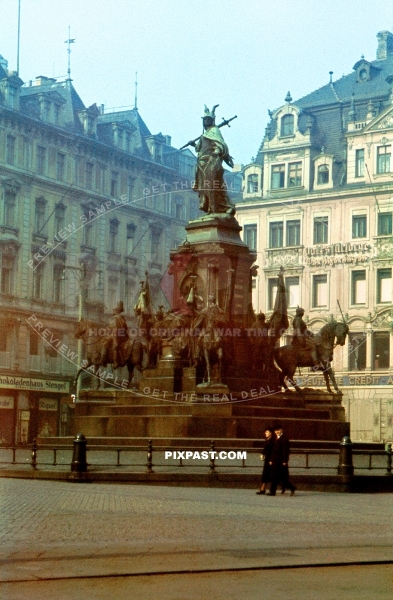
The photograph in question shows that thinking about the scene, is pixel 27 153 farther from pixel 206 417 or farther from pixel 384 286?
pixel 206 417

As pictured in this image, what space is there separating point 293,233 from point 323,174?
303 centimetres

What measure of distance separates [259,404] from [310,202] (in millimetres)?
25171

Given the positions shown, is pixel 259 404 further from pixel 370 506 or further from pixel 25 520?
pixel 25 520

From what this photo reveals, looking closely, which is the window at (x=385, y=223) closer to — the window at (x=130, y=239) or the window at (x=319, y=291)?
the window at (x=319, y=291)

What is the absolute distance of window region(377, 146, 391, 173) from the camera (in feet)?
197

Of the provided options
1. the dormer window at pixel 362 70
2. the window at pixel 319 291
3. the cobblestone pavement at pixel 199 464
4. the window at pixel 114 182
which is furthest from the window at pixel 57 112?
the cobblestone pavement at pixel 199 464

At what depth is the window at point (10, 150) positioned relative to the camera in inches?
2467

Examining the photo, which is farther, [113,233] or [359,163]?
[113,233]

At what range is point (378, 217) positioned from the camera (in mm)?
60656

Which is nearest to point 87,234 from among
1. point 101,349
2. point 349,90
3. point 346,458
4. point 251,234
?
point 251,234

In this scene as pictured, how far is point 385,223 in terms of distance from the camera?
6056 centimetres

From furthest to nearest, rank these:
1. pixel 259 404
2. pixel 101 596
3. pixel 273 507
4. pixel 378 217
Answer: pixel 378 217 < pixel 259 404 < pixel 273 507 < pixel 101 596

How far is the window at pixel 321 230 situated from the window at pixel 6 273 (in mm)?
13180

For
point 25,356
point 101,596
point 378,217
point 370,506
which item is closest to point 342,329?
point 370,506
